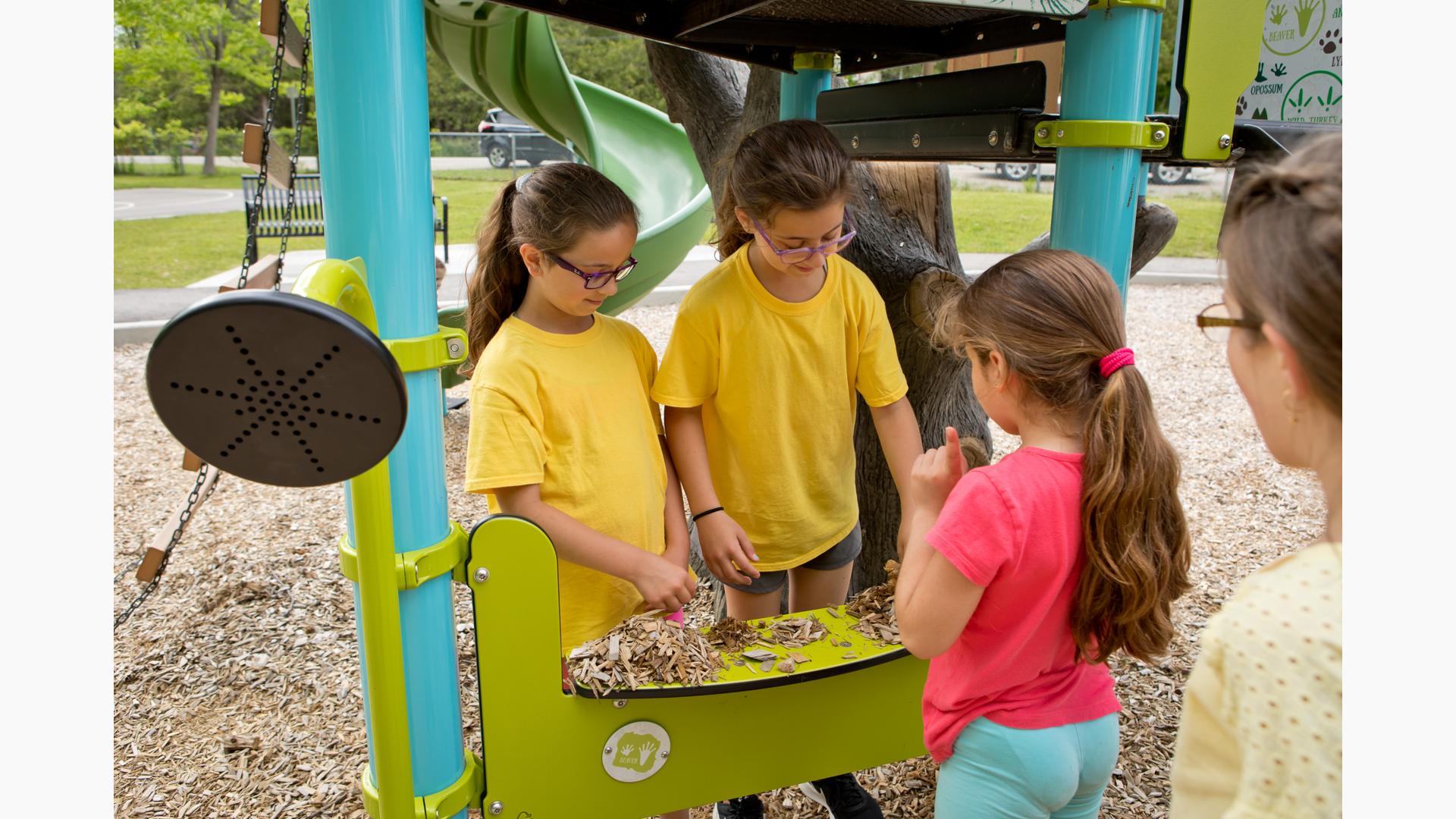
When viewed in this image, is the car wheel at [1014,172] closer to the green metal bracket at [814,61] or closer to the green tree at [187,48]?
the green tree at [187,48]

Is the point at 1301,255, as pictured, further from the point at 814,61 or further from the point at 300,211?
the point at 300,211

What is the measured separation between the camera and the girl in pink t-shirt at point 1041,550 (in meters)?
1.29

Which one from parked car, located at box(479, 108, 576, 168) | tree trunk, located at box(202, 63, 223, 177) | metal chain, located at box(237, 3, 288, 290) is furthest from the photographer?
tree trunk, located at box(202, 63, 223, 177)

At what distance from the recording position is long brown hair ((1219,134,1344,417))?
0.78m

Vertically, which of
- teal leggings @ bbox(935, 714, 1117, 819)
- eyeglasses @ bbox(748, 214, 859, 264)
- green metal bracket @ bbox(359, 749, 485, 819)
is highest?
eyeglasses @ bbox(748, 214, 859, 264)

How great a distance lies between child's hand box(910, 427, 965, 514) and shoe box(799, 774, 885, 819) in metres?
1.11

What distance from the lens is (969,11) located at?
78.2 inches

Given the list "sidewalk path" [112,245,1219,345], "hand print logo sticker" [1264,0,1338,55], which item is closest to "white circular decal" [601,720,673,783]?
"hand print logo sticker" [1264,0,1338,55]

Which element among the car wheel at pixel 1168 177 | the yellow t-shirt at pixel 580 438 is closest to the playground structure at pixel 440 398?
the yellow t-shirt at pixel 580 438

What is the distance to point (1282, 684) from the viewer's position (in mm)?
787

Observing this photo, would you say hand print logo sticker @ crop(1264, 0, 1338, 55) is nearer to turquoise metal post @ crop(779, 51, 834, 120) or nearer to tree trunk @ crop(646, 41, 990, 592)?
tree trunk @ crop(646, 41, 990, 592)

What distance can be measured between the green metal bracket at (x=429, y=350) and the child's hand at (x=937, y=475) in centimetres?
73

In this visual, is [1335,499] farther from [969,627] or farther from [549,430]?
[549,430]

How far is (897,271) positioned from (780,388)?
41.2 inches
